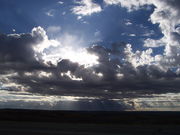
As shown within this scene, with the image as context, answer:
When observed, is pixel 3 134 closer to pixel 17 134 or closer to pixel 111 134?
pixel 17 134

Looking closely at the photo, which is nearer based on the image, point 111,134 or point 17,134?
point 17,134

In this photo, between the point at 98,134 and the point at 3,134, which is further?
the point at 98,134

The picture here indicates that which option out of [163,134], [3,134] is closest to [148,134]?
[163,134]

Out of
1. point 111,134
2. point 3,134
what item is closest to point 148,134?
point 111,134

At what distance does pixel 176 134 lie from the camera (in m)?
45.8

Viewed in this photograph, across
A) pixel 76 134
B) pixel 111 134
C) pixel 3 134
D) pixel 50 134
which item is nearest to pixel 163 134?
pixel 111 134

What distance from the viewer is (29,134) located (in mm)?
41781

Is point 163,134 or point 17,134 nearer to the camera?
point 17,134

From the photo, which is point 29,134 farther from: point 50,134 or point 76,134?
A: point 76,134

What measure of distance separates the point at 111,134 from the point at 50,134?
403 inches

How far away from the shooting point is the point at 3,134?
4044cm

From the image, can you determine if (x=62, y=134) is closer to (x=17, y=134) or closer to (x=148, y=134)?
(x=17, y=134)

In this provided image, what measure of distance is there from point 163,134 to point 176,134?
261cm

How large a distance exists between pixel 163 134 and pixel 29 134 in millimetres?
22839
